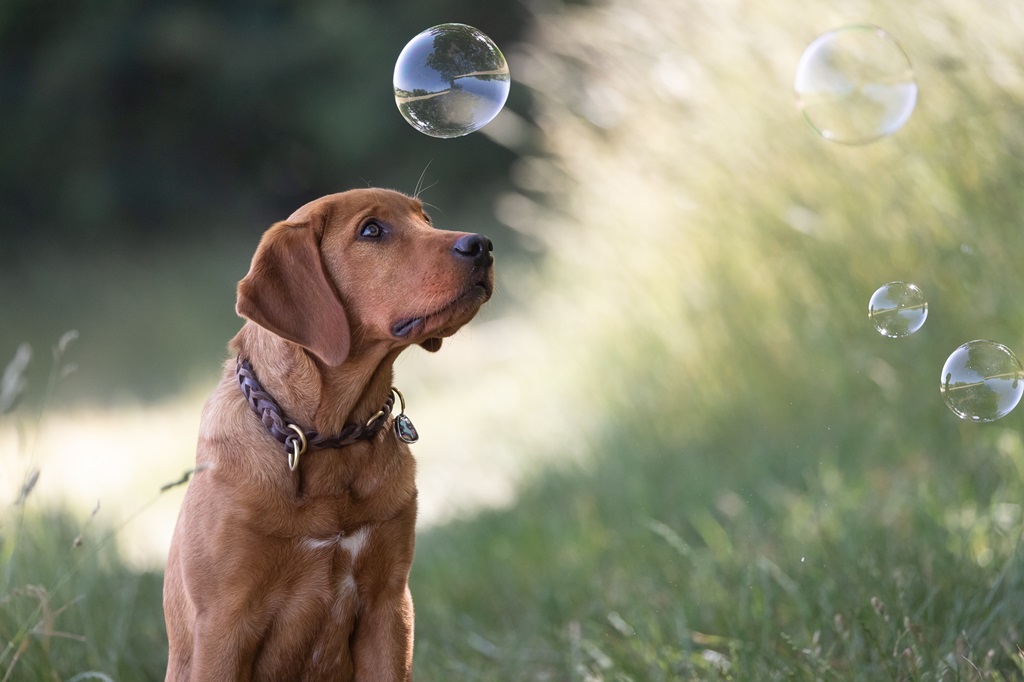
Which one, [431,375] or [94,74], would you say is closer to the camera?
[431,375]

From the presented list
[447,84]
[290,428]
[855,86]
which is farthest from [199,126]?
[290,428]

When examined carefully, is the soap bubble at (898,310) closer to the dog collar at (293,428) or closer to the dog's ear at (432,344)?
the dog's ear at (432,344)

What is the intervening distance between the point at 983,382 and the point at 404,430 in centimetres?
143

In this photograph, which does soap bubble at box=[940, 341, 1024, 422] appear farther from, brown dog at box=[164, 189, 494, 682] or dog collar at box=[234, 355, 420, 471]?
dog collar at box=[234, 355, 420, 471]

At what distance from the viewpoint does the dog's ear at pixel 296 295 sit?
279 centimetres

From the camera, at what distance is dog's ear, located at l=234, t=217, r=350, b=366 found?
9.16 ft

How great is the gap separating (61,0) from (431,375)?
44.8ft

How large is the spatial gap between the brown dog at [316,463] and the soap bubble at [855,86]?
1.30 meters

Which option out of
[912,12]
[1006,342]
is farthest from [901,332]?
[912,12]

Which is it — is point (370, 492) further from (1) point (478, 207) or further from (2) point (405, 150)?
(2) point (405, 150)

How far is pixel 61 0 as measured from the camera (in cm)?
2067

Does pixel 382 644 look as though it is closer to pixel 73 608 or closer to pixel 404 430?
pixel 404 430

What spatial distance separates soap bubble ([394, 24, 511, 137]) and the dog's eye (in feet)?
1.82

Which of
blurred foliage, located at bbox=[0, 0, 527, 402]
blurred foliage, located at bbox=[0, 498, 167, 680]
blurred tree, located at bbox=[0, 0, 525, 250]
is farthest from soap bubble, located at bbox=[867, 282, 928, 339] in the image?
blurred tree, located at bbox=[0, 0, 525, 250]
